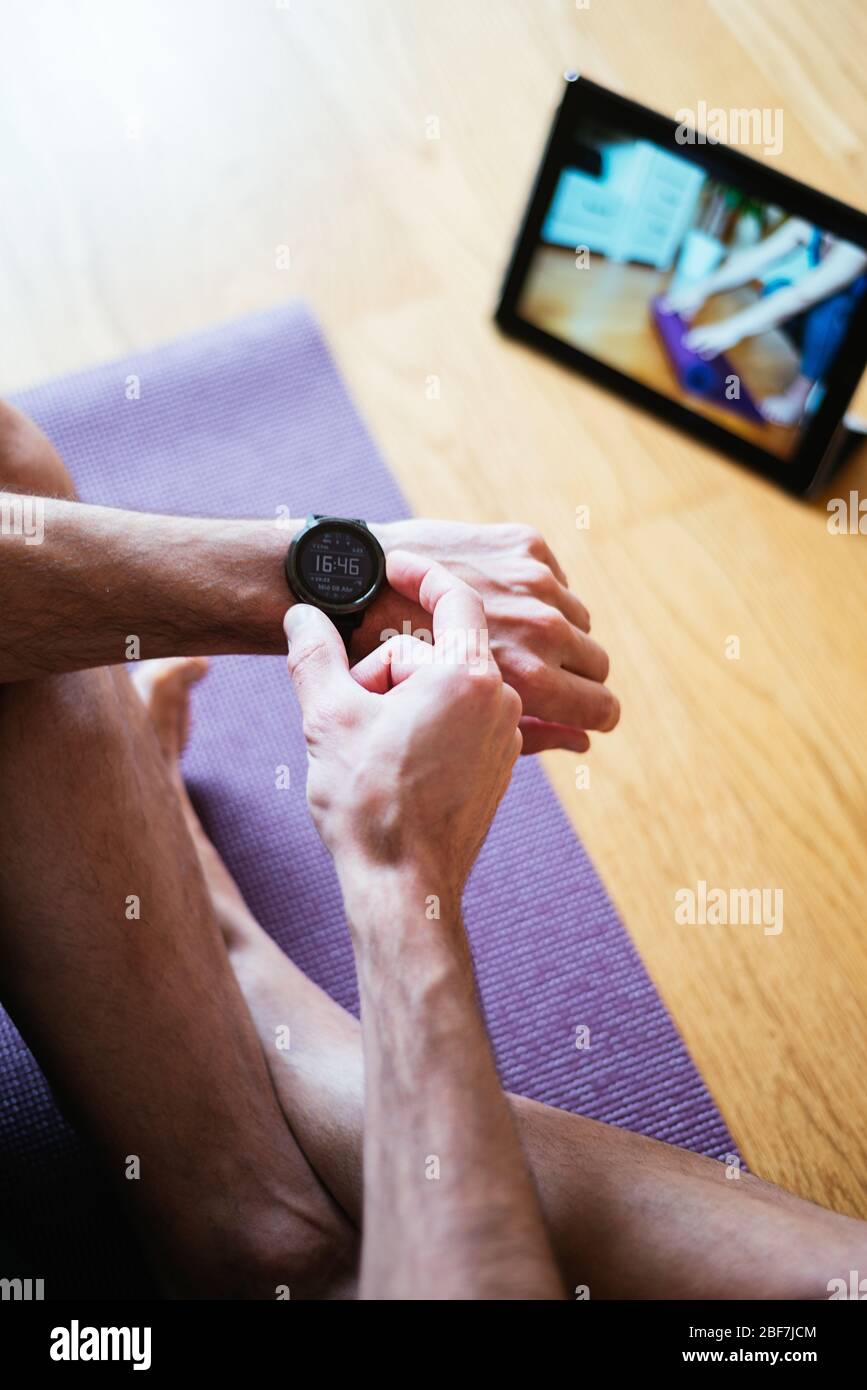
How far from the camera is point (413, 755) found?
30.0 inches

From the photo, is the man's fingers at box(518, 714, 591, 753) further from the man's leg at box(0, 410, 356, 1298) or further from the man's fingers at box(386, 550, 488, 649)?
the man's leg at box(0, 410, 356, 1298)

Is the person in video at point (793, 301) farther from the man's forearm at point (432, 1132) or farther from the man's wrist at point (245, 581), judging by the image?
the man's forearm at point (432, 1132)

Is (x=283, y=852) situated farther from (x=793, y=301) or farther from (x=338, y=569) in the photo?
→ (x=793, y=301)

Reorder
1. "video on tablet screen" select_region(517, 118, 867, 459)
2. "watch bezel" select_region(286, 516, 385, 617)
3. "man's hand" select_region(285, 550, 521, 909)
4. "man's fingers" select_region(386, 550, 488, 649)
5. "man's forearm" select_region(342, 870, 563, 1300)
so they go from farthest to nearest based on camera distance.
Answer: "video on tablet screen" select_region(517, 118, 867, 459), "watch bezel" select_region(286, 516, 385, 617), "man's fingers" select_region(386, 550, 488, 649), "man's hand" select_region(285, 550, 521, 909), "man's forearm" select_region(342, 870, 563, 1300)

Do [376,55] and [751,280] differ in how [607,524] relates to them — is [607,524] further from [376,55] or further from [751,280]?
[376,55]

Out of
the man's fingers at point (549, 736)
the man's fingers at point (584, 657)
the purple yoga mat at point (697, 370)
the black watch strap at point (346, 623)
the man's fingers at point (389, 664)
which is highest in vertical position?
the purple yoga mat at point (697, 370)

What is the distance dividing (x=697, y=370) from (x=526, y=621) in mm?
606

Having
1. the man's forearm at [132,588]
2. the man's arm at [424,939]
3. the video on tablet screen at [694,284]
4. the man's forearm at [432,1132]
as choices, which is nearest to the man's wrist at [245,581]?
the man's forearm at [132,588]

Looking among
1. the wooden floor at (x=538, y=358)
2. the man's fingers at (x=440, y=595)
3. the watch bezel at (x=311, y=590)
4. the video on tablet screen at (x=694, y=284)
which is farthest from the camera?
the video on tablet screen at (x=694, y=284)

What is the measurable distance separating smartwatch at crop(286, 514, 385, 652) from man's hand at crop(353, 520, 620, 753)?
0.06 feet

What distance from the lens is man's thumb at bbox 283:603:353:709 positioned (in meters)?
0.85

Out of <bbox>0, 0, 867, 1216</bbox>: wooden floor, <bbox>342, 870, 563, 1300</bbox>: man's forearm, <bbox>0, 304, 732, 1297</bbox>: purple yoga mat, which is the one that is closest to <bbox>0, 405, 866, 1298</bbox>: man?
<bbox>342, 870, 563, 1300</bbox>: man's forearm

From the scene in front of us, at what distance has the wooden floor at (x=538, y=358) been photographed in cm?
125

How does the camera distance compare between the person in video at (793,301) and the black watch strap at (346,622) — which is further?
the person in video at (793,301)
